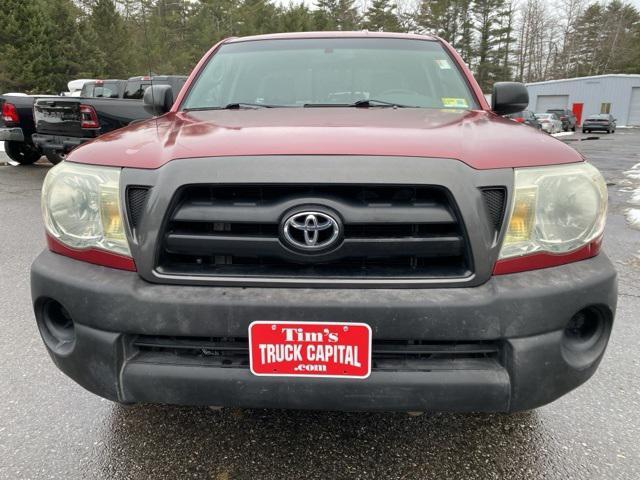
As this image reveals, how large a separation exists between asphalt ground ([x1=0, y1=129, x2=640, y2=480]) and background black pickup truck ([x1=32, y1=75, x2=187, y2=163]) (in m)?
6.26

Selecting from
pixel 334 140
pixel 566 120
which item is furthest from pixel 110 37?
pixel 334 140

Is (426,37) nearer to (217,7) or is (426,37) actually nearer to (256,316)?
(256,316)

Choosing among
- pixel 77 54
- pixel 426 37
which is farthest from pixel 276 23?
pixel 426 37

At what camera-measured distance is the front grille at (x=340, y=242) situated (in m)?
1.56

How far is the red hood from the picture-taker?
1.62m

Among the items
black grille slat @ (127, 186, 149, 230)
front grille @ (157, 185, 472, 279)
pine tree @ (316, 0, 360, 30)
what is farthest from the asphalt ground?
pine tree @ (316, 0, 360, 30)

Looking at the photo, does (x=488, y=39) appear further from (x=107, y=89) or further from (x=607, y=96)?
(x=107, y=89)

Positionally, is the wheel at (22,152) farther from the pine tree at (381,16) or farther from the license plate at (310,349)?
the pine tree at (381,16)

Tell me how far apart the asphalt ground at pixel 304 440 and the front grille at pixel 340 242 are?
820 millimetres

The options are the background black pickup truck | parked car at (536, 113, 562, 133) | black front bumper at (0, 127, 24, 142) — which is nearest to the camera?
the background black pickup truck

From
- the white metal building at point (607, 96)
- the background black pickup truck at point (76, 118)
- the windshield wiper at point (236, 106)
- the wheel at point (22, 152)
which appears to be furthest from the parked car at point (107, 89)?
the white metal building at point (607, 96)

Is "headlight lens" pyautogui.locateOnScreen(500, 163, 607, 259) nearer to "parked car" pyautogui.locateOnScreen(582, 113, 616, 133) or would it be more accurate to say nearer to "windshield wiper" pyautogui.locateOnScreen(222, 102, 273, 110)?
"windshield wiper" pyautogui.locateOnScreen(222, 102, 273, 110)

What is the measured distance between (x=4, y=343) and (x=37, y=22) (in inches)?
1336

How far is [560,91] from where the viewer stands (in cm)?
4688
